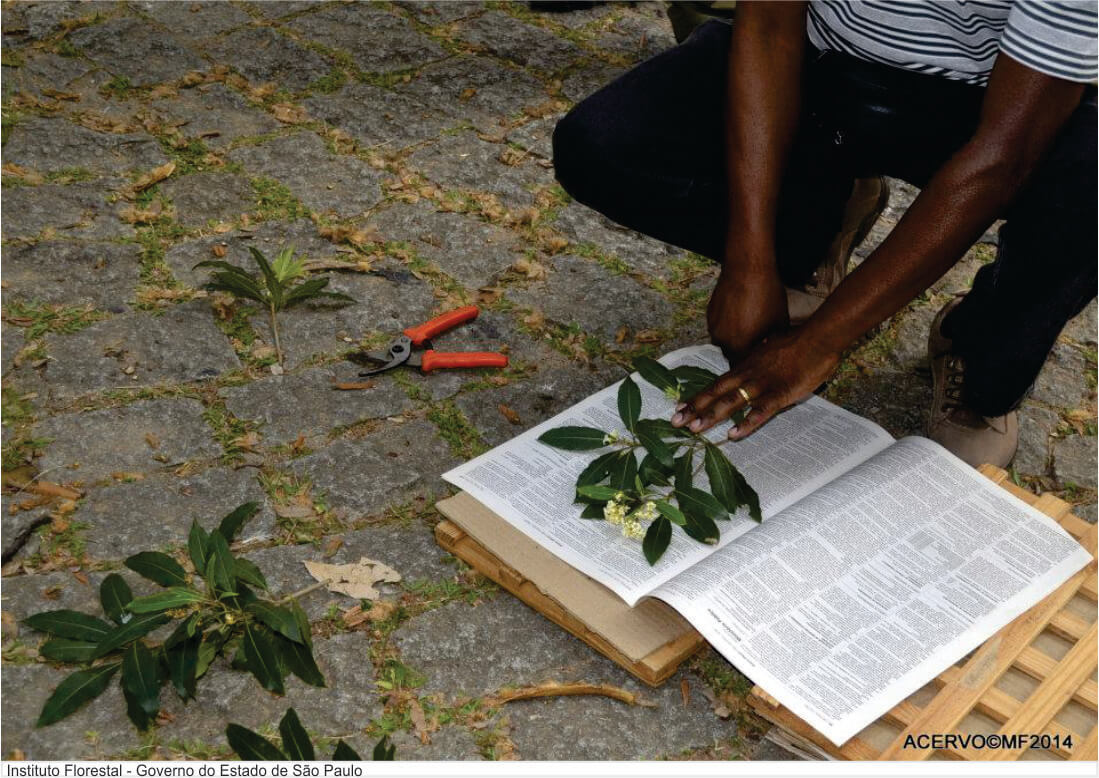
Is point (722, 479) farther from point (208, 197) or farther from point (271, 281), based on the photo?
point (208, 197)

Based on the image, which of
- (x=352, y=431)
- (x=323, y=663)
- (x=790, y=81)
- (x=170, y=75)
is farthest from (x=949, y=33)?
(x=170, y=75)

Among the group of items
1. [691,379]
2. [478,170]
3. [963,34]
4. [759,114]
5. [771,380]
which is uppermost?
[963,34]

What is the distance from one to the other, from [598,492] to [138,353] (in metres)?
1.08

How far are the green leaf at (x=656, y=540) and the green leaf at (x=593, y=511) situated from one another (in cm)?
10

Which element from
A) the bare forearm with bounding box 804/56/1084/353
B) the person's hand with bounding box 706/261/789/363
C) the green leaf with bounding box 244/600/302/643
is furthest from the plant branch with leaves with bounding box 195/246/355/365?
the bare forearm with bounding box 804/56/1084/353

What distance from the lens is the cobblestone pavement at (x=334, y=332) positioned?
73.2 inches

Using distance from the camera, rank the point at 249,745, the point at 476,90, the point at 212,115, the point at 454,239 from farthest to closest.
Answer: the point at 476,90
the point at 212,115
the point at 454,239
the point at 249,745

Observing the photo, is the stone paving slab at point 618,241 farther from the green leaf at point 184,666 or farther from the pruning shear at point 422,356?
the green leaf at point 184,666

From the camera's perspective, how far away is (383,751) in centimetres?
167

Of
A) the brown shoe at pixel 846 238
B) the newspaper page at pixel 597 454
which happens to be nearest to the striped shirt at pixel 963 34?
the brown shoe at pixel 846 238

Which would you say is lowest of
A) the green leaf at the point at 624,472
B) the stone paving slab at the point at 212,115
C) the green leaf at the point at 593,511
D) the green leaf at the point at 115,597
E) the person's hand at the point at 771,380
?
the green leaf at the point at 115,597

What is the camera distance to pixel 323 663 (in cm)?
187

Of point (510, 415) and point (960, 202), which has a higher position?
point (960, 202)

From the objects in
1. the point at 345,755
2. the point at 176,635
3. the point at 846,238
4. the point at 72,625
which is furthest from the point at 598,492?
the point at 846,238
